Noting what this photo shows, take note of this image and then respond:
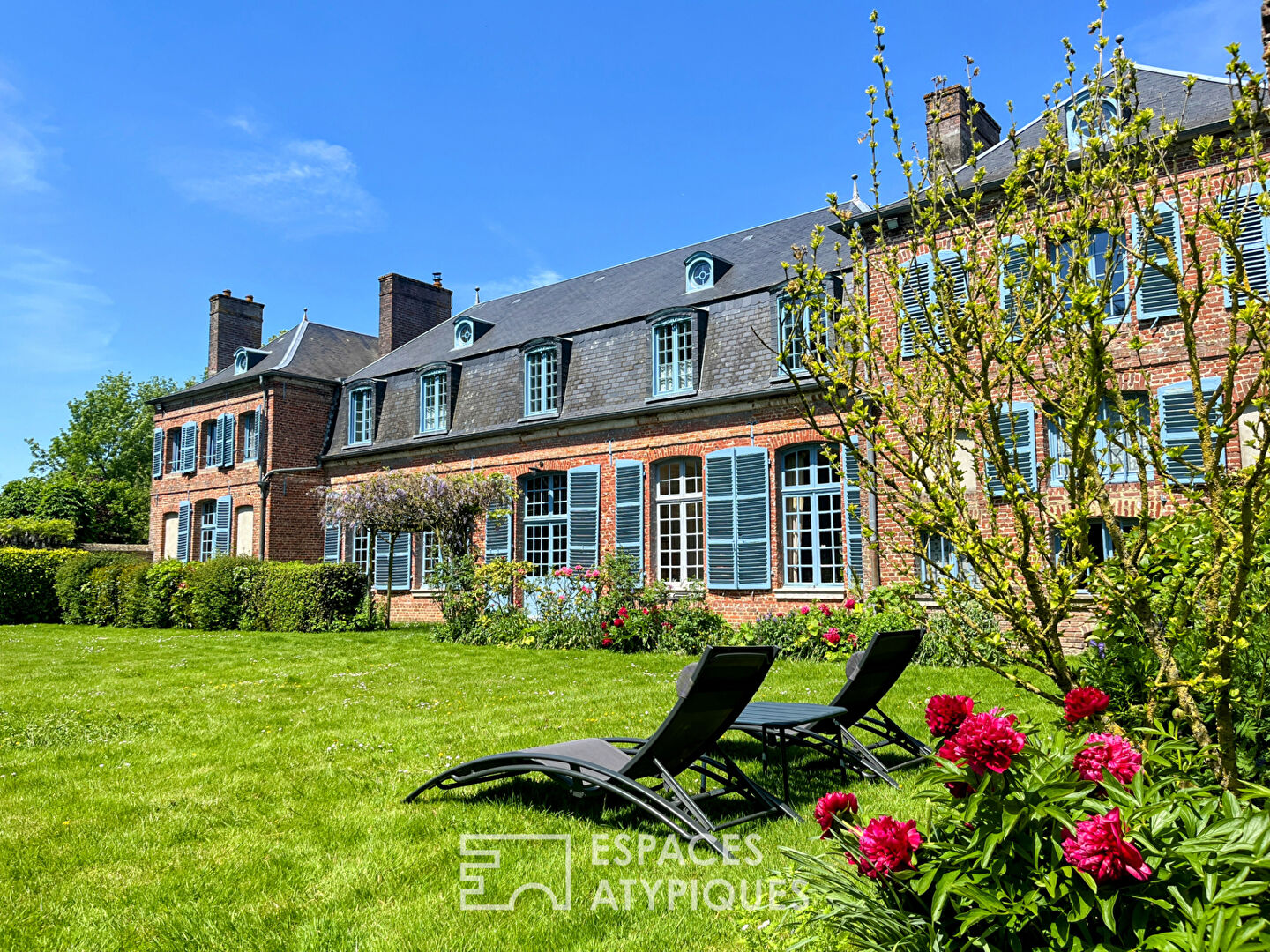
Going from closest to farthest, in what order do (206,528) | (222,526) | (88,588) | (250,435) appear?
(88,588) < (250,435) < (222,526) < (206,528)

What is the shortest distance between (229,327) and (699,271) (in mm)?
16863

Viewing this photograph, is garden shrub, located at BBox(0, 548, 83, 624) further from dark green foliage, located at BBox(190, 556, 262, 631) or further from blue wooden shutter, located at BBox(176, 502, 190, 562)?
dark green foliage, located at BBox(190, 556, 262, 631)

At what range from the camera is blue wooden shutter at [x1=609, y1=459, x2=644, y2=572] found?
16.5m

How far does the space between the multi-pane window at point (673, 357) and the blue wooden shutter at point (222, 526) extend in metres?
13.6

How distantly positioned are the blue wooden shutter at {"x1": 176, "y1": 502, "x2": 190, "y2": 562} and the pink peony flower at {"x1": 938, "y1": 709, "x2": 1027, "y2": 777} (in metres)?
26.5

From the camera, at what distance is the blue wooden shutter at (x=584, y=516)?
17.3 m

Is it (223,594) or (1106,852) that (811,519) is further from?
(1106,852)

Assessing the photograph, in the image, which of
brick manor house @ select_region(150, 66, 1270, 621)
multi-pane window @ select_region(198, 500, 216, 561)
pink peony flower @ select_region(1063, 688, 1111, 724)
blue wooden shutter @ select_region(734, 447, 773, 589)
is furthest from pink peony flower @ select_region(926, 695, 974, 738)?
multi-pane window @ select_region(198, 500, 216, 561)

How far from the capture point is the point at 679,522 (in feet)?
53.9

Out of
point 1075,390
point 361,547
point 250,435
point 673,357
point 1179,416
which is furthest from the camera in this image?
point 250,435

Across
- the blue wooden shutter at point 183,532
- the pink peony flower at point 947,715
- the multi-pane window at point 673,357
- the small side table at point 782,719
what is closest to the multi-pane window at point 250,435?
the blue wooden shutter at point 183,532

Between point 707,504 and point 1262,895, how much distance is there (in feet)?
44.5

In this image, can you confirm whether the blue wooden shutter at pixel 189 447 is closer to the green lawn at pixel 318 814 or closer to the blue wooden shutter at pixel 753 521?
the green lawn at pixel 318 814

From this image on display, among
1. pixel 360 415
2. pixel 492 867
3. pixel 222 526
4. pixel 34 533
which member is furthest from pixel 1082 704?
pixel 34 533
